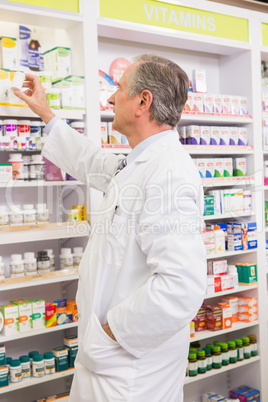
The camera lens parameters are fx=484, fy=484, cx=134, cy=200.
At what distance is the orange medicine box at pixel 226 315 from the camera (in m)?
4.02

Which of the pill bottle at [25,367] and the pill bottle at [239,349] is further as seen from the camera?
the pill bottle at [239,349]

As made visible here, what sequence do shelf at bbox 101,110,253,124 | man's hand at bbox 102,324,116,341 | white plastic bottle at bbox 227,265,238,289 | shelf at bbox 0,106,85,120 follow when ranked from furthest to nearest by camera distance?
1. white plastic bottle at bbox 227,265,238,289
2. shelf at bbox 101,110,253,124
3. shelf at bbox 0,106,85,120
4. man's hand at bbox 102,324,116,341

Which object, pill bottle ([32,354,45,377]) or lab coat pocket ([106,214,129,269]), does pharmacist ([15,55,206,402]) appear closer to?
lab coat pocket ([106,214,129,269])

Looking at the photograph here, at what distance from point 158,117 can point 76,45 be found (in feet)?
4.79

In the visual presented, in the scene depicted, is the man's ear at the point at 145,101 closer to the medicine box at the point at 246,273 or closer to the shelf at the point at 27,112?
the shelf at the point at 27,112

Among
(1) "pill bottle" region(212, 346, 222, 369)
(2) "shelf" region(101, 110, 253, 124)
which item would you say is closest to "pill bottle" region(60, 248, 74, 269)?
(2) "shelf" region(101, 110, 253, 124)

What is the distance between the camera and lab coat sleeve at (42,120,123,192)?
266cm

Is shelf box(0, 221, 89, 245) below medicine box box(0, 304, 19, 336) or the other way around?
the other way around

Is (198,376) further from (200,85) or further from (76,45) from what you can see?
(76,45)

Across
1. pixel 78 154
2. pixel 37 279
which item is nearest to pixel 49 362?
pixel 37 279

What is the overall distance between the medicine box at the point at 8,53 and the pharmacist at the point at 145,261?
1034 mm

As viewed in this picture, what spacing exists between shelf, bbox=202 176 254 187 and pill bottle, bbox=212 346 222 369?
4.42ft

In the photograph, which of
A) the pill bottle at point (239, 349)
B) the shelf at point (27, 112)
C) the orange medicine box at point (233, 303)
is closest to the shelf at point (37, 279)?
the shelf at point (27, 112)

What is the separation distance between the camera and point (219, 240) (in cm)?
396
